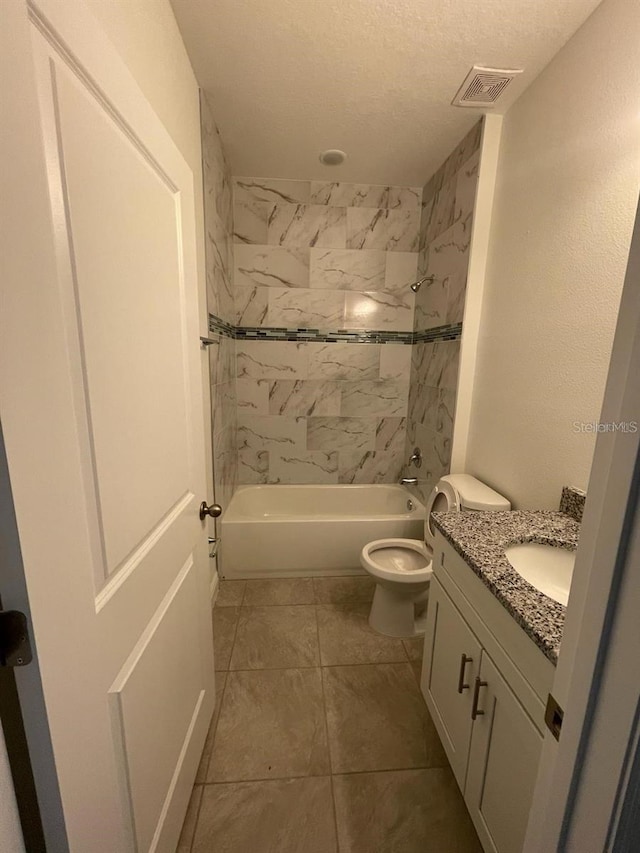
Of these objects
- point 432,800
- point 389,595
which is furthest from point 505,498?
point 432,800

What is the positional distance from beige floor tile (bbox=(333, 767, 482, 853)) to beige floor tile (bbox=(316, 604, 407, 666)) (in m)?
0.49

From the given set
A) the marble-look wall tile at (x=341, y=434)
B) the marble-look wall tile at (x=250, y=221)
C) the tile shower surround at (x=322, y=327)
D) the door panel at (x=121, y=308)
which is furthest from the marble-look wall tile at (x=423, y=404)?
the door panel at (x=121, y=308)

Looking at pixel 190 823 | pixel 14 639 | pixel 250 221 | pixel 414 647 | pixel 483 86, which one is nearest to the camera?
pixel 14 639

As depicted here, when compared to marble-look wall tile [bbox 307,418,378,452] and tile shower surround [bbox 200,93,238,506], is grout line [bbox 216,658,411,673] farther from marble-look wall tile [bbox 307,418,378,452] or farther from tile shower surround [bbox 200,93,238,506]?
marble-look wall tile [bbox 307,418,378,452]

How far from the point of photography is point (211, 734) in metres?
1.37

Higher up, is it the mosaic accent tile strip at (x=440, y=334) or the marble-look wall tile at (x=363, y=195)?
the marble-look wall tile at (x=363, y=195)

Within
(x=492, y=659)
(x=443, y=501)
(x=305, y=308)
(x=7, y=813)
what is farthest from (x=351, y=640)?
(x=305, y=308)

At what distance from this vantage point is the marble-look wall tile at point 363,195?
255 cm

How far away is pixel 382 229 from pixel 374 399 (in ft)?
4.15

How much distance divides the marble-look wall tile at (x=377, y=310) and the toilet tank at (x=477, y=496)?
1.41 meters

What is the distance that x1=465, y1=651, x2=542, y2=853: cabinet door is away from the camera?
0.80 metres

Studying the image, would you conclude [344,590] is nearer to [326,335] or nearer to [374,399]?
[374,399]

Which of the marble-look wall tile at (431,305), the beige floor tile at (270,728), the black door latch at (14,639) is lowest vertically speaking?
the beige floor tile at (270,728)

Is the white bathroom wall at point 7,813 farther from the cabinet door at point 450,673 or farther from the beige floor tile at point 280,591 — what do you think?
the beige floor tile at point 280,591
